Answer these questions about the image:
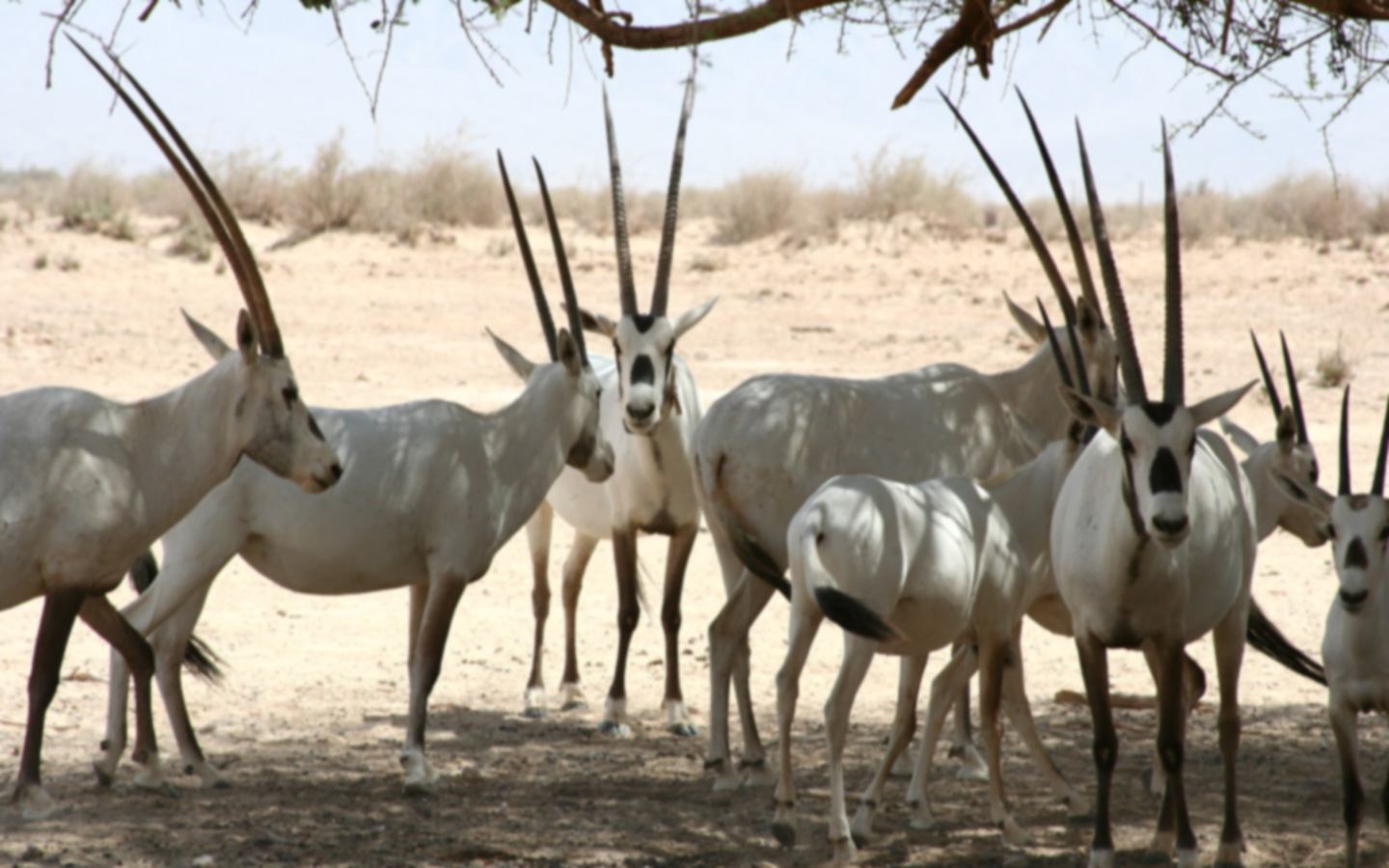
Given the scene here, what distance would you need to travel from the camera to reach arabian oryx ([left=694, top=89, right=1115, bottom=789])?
19.3 ft

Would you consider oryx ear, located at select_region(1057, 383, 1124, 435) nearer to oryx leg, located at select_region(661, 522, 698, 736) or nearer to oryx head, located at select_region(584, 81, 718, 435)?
oryx head, located at select_region(584, 81, 718, 435)

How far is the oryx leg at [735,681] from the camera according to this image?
5.91m

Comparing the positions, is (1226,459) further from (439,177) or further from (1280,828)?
(439,177)

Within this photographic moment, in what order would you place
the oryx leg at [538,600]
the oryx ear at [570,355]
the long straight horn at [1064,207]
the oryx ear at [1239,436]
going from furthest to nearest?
the oryx leg at [538,600], the oryx ear at [1239,436], the oryx ear at [570,355], the long straight horn at [1064,207]

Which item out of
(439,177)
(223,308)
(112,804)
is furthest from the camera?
(439,177)

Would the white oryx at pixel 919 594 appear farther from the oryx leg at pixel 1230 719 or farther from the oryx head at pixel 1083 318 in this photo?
the oryx leg at pixel 1230 719

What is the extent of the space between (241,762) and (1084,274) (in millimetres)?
3837

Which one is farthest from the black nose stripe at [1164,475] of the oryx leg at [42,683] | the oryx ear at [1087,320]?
the oryx leg at [42,683]

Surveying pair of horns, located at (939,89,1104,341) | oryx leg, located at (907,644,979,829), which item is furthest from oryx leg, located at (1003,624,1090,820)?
pair of horns, located at (939,89,1104,341)

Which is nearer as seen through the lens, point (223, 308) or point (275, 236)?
point (223, 308)

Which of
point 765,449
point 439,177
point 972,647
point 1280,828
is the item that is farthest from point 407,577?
point 439,177

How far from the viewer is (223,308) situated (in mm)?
17734

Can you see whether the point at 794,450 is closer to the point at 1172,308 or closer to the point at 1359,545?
the point at 1172,308

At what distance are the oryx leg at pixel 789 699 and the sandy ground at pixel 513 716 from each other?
0.09m
